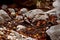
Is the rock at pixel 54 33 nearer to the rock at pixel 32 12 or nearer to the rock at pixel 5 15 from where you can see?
the rock at pixel 32 12

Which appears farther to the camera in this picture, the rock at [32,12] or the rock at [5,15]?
the rock at [32,12]

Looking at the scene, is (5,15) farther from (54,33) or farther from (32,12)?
(54,33)

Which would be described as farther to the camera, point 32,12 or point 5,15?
point 32,12

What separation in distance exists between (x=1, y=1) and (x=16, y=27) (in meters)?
0.78

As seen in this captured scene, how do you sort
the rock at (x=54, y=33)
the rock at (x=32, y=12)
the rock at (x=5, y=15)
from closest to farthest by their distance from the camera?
the rock at (x=54, y=33), the rock at (x=5, y=15), the rock at (x=32, y=12)

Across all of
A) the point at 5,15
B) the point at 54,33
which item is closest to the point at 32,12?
the point at 5,15

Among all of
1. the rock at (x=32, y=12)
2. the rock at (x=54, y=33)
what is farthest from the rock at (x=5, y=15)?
the rock at (x=54, y=33)

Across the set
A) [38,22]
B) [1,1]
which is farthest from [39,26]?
[1,1]

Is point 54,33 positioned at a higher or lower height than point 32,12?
lower

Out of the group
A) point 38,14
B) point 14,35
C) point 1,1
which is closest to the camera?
point 14,35

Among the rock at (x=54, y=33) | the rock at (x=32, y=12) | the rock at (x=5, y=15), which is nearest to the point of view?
the rock at (x=54, y=33)

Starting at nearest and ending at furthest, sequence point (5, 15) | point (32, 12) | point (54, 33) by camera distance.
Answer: point (54, 33) → point (5, 15) → point (32, 12)

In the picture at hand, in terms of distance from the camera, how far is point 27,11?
153 inches

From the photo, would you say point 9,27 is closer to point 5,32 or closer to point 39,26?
point 5,32
